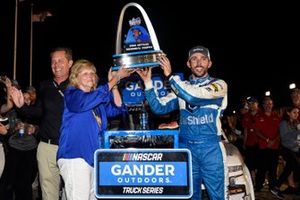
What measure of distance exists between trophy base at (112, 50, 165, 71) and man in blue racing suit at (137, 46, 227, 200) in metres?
0.06

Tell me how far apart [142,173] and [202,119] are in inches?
42.0

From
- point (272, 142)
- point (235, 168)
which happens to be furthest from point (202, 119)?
point (272, 142)

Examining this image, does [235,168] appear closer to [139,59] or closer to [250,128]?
[139,59]

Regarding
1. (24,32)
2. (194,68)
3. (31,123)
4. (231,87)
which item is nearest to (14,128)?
(31,123)

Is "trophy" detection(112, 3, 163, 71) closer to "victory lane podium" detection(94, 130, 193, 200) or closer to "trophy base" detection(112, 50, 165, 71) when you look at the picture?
"trophy base" detection(112, 50, 165, 71)

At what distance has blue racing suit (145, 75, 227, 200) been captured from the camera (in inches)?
170

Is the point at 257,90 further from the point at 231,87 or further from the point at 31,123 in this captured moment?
the point at 31,123

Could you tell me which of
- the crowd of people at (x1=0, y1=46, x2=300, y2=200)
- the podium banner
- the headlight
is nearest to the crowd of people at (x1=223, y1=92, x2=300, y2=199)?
the headlight

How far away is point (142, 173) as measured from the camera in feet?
11.7

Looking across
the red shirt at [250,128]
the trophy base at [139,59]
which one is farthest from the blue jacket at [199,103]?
the red shirt at [250,128]

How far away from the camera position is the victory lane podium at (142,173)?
352cm

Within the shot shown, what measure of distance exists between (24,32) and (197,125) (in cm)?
1768

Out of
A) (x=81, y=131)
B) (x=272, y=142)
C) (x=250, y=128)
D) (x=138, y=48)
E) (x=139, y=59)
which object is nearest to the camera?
(x=81, y=131)

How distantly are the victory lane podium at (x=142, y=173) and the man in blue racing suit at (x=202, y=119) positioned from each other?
2.83ft
